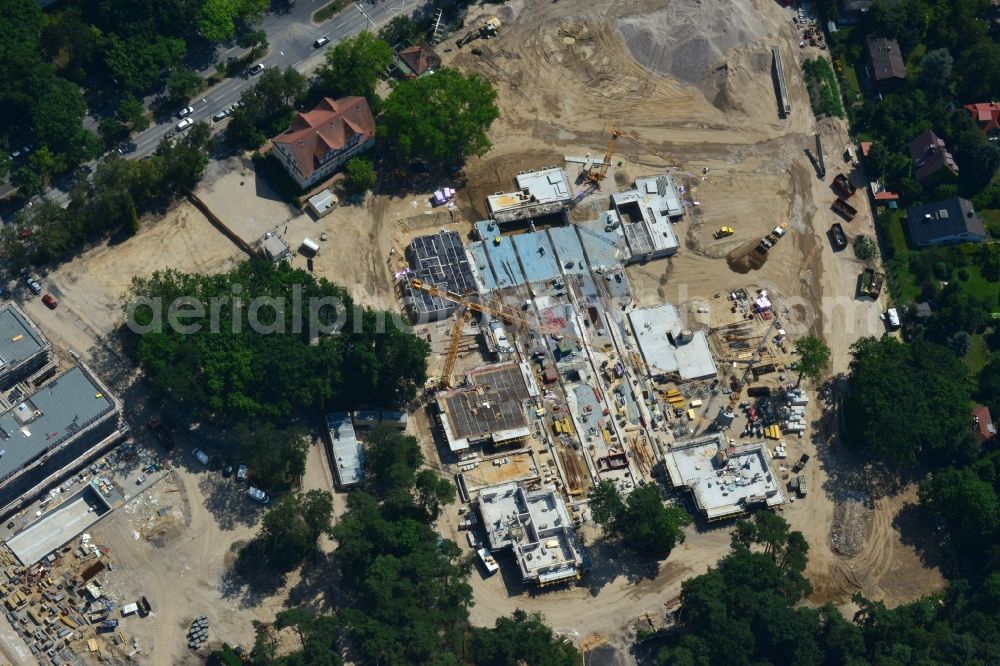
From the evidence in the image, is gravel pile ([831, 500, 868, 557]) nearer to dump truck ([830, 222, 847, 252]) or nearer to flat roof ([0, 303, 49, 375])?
dump truck ([830, 222, 847, 252])

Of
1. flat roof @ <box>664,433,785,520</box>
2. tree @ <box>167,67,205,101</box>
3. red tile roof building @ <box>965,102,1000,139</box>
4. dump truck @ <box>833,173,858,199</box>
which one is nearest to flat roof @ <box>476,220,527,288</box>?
flat roof @ <box>664,433,785,520</box>

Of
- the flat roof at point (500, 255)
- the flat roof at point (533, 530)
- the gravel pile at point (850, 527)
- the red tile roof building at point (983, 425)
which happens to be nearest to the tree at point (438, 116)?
the flat roof at point (500, 255)

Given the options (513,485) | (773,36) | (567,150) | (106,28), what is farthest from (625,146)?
(106,28)

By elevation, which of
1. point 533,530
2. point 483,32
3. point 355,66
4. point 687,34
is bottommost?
point 533,530

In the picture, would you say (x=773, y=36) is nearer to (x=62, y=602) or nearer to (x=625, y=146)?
(x=625, y=146)

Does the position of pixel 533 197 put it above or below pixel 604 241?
above

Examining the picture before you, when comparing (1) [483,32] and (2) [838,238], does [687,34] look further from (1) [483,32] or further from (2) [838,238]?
(2) [838,238]

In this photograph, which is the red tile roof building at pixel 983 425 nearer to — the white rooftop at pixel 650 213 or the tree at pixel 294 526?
the white rooftop at pixel 650 213

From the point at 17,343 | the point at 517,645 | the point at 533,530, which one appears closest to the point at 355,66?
the point at 17,343
